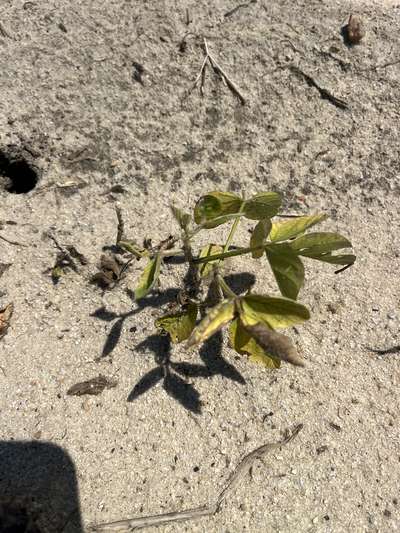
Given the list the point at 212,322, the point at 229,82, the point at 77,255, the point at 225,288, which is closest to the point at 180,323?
the point at 225,288

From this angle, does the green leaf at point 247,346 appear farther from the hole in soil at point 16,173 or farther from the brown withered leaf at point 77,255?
the hole in soil at point 16,173

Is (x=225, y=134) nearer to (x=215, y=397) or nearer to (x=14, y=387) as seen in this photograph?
(x=215, y=397)

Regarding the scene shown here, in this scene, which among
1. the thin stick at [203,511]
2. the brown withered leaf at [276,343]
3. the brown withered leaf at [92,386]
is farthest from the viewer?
the brown withered leaf at [92,386]

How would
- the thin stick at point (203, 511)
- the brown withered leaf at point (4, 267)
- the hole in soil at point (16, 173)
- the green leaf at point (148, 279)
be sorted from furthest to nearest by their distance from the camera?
the hole in soil at point (16, 173) < the brown withered leaf at point (4, 267) < the thin stick at point (203, 511) < the green leaf at point (148, 279)

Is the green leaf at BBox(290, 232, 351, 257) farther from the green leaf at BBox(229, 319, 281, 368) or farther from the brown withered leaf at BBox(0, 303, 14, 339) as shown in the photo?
the brown withered leaf at BBox(0, 303, 14, 339)

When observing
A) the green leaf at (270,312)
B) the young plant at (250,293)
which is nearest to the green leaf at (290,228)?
the young plant at (250,293)

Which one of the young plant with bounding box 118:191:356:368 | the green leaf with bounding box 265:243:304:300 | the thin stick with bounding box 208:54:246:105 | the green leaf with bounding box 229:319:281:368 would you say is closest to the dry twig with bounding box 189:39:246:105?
the thin stick with bounding box 208:54:246:105

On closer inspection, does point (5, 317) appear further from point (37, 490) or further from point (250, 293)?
point (250, 293)
